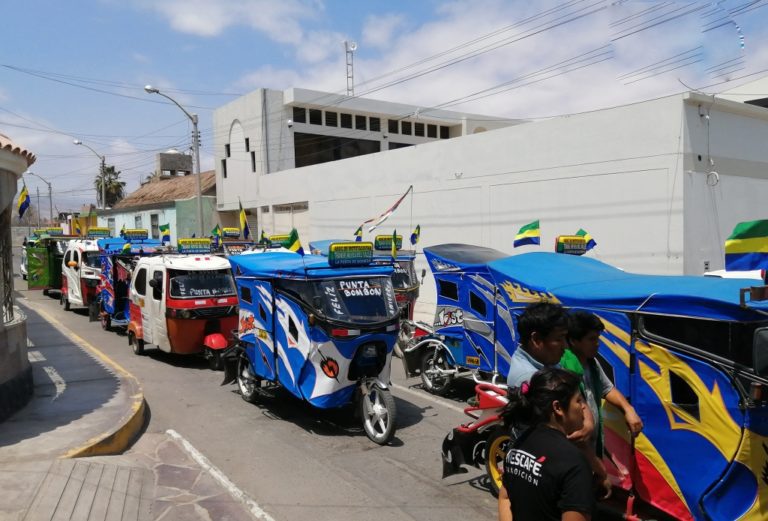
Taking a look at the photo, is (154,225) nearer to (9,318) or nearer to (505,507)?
(9,318)

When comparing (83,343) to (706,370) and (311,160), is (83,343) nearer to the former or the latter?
(706,370)

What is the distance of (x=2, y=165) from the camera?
705cm

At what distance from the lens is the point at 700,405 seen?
13.8ft

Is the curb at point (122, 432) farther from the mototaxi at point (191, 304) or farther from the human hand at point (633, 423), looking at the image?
the human hand at point (633, 423)

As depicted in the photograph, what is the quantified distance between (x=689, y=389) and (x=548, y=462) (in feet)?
8.28

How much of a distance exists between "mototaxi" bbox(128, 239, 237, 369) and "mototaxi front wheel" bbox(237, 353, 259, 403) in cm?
209

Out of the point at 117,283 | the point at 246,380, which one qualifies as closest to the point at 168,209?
the point at 117,283

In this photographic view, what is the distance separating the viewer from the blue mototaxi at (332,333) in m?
7.10

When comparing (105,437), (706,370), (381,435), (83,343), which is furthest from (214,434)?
(83,343)

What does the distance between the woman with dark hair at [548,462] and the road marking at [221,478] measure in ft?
10.9

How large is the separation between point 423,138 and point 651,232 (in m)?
25.2

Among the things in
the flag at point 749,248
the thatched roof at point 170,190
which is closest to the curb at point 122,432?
the flag at point 749,248

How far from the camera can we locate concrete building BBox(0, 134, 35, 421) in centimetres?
722

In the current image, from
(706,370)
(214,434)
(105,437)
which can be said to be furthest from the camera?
(214,434)
